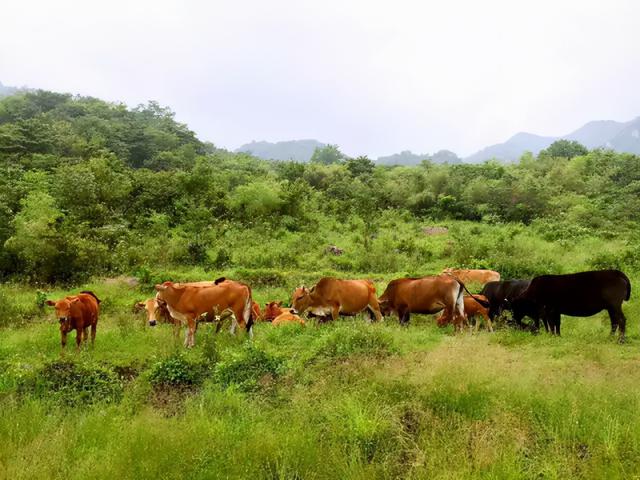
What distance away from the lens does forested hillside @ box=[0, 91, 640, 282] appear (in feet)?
63.7

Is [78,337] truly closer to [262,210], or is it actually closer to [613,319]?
[613,319]

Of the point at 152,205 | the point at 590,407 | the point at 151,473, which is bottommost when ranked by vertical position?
the point at 151,473

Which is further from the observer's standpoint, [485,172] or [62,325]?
[485,172]

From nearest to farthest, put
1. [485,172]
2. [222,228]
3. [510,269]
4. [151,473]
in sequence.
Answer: [151,473], [510,269], [222,228], [485,172]

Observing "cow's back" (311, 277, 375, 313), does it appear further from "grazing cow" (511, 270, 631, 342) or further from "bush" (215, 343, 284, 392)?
"grazing cow" (511, 270, 631, 342)

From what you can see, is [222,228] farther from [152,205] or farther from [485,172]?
[485,172]

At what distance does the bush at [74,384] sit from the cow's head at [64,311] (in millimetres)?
1063

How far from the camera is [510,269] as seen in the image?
16.9m

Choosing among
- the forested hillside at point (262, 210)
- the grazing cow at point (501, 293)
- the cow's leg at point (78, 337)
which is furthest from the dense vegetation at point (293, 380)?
the grazing cow at point (501, 293)

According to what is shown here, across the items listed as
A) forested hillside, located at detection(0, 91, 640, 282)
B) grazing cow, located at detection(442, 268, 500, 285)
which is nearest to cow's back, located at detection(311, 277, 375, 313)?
grazing cow, located at detection(442, 268, 500, 285)

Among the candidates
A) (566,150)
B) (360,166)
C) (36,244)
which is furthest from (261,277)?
(566,150)

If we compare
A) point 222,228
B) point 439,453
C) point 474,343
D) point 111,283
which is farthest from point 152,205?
point 439,453

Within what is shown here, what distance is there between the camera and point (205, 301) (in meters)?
10.6

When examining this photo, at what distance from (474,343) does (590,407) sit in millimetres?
2743
